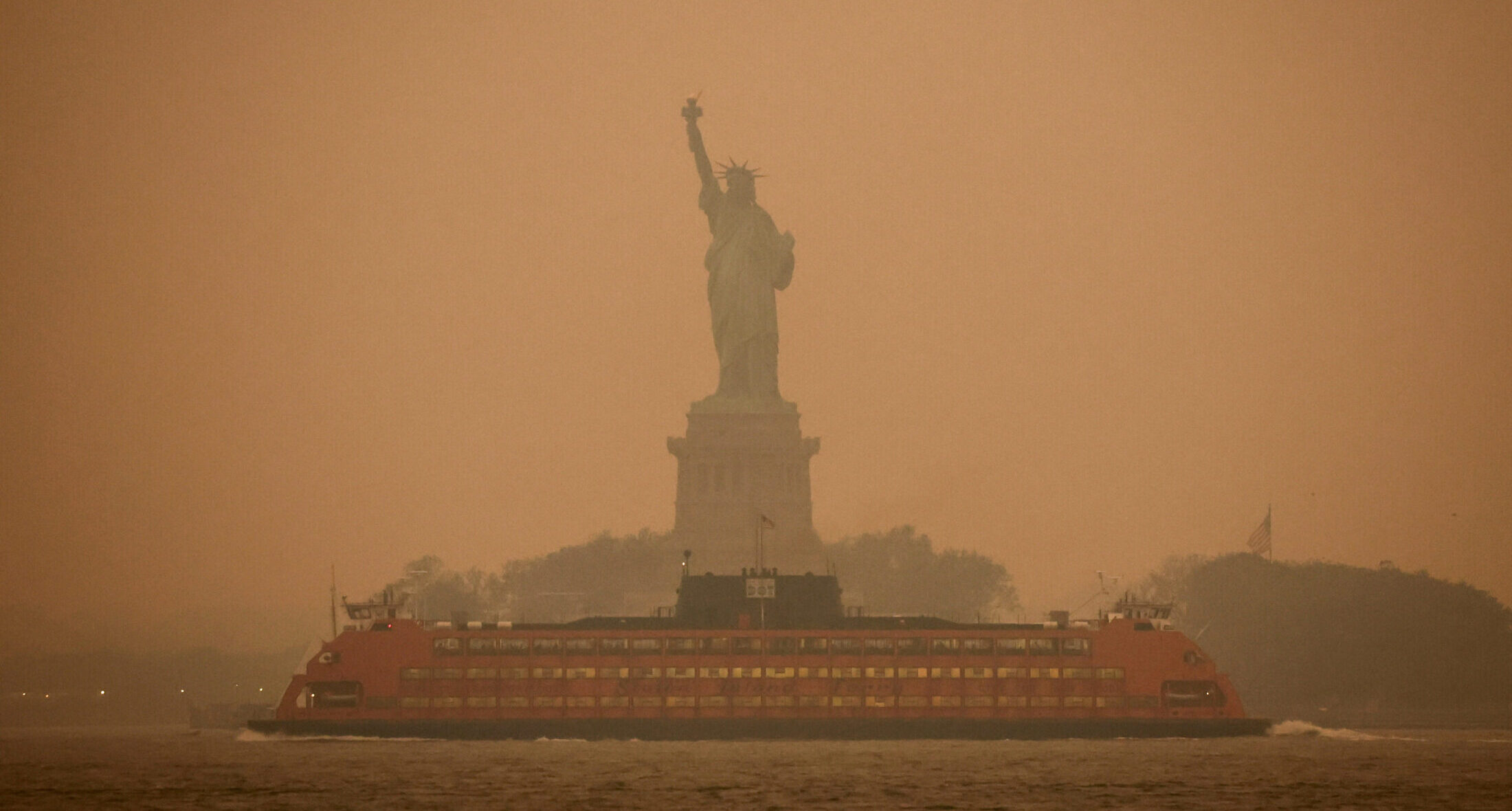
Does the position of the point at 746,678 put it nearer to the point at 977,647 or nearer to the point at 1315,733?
the point at 977,647

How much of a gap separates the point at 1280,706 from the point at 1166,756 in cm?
5417

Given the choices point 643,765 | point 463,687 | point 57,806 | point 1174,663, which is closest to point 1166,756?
point 1174,663

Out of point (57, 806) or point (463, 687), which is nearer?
point (57, 806)

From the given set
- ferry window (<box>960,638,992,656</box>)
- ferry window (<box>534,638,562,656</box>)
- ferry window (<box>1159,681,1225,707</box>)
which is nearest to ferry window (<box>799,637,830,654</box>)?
ferry window (<box>960,638,992,656</box>)

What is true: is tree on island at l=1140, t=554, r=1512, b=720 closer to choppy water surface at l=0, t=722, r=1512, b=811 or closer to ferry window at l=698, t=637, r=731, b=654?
choppy water surface at l=0, t=722, r=1512, b=811

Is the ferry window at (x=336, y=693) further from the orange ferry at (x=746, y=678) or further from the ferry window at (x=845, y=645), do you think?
the ferry window at (x=845, y=645)

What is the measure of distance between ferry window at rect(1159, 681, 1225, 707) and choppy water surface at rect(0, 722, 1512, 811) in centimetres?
196

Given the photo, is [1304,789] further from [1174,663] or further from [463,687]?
[463,687]

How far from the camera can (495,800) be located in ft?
351

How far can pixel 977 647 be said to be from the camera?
142500 mm

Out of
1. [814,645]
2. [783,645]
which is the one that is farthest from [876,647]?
[783,645]

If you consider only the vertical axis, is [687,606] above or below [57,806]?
above

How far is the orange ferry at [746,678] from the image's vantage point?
139875 mm

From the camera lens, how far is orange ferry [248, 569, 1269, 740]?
139875 mm
